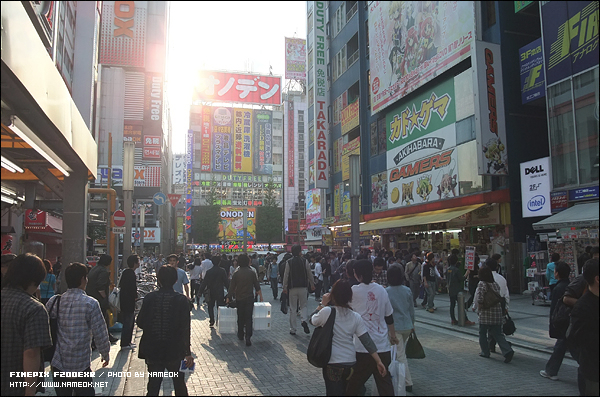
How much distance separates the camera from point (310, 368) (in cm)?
712

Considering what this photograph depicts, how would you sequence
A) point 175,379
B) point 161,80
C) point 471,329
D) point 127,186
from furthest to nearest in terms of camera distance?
point 161,80, point 127,186, point 471,329, point 175,379

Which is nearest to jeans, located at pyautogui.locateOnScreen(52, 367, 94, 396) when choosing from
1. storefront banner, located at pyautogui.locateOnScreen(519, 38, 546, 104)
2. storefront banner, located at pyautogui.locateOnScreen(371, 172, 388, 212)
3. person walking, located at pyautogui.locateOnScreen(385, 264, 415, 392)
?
person walking, located at pyautogui.locateOnScreen(385, 264, 415, 392)

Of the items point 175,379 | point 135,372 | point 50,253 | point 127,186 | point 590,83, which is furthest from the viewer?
point 50,253

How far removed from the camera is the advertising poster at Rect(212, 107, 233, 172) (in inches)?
2960

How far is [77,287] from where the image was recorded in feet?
15.7

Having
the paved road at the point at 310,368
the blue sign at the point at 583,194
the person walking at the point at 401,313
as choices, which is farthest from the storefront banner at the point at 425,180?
the person walking at the point at 401,313

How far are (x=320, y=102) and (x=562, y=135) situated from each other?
2222 cm

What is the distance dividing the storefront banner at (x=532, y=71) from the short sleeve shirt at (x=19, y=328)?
17.7 metres

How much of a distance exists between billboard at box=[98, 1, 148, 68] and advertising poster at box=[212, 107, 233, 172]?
24.5m

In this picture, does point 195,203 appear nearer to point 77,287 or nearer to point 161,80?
point 161,80

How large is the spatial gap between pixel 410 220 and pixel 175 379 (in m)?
18.3

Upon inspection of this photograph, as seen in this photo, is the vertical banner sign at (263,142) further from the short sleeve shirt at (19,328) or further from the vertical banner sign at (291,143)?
the short sleeve shirt at (19,328)

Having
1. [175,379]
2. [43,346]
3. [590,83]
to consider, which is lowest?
[175,379]

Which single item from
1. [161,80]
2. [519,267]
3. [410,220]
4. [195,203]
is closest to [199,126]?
[195,203]
